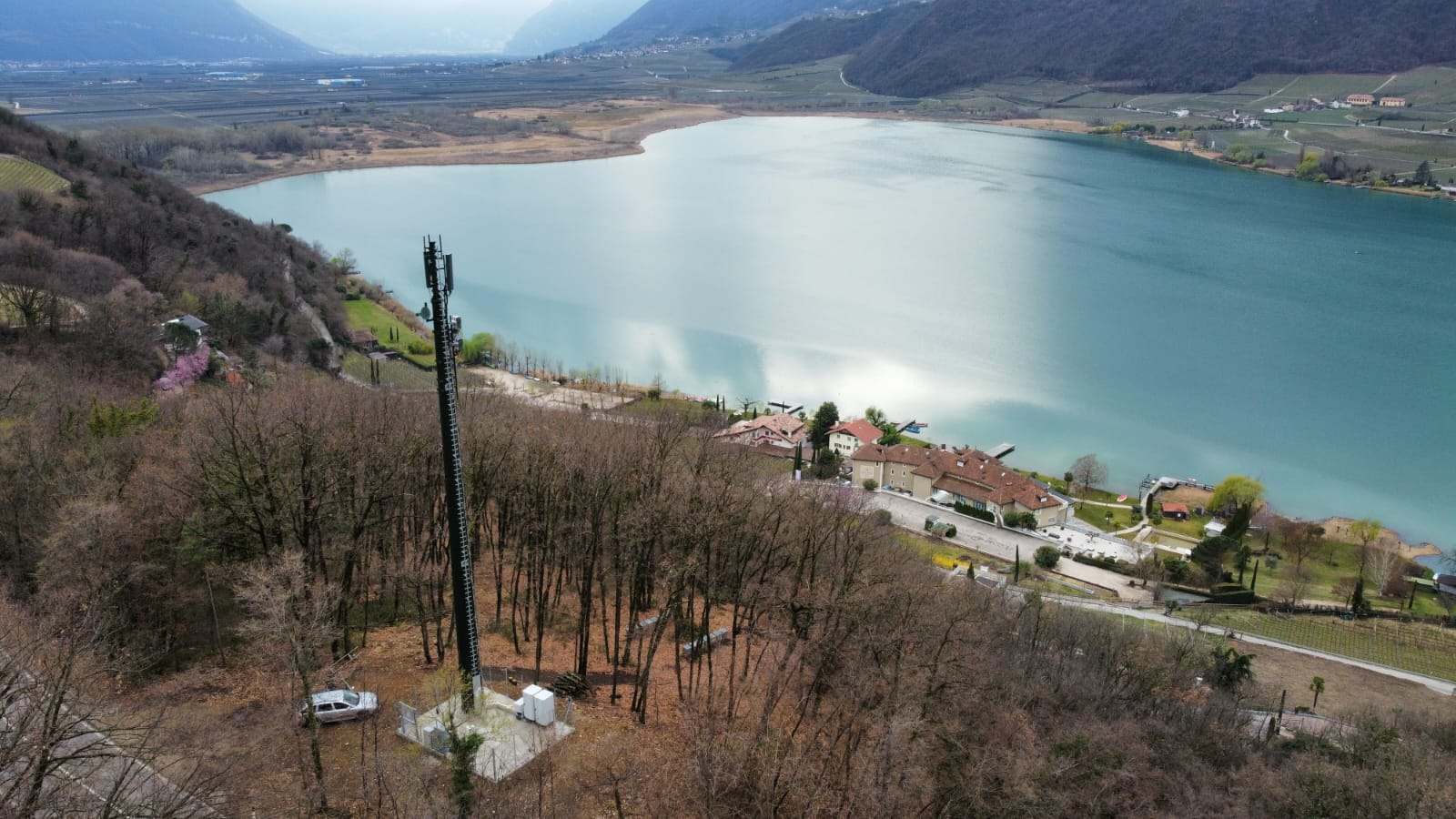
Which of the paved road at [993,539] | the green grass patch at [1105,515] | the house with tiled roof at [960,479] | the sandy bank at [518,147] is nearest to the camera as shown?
the paved road at [993,539]

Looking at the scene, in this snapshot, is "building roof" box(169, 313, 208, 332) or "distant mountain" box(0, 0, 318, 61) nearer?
"building roof" box(169, 313, 208, 332)

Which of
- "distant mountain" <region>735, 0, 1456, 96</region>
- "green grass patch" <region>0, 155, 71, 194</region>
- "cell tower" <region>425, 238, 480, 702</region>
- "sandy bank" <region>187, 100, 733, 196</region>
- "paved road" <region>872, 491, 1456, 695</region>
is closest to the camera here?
"cell tower" <region>425, 238, 480, 702</region>

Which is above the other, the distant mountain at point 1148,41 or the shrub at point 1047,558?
the distant mountain at point 1148,41

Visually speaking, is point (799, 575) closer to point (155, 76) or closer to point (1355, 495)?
point (1355, 495)

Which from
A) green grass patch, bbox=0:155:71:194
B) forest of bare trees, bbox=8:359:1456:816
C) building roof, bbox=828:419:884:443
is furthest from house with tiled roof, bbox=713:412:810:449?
green grass patch, bbox=0:155:71:194

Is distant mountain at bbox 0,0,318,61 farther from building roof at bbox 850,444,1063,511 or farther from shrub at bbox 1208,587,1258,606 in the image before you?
shrub at bbox 1208,587,1258,606

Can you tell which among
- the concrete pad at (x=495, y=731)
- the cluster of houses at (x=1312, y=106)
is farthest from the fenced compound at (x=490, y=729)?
the cluster of houses at (x=1312, y=106)

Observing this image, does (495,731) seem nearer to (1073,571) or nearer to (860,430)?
(1073,571)

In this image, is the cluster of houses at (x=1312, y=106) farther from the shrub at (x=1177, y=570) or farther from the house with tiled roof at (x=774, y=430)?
the shrub at (x=1177, y=570)
